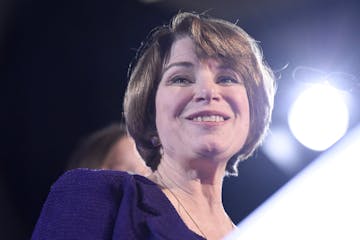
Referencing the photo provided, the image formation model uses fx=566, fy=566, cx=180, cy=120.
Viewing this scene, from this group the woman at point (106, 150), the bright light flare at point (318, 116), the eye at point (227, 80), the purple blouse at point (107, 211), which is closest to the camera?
the purple blouse at point (107, 211)

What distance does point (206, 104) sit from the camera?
864mm

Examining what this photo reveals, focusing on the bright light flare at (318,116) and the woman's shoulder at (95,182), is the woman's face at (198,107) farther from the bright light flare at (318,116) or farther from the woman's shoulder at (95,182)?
the bright light flare at (318,116)

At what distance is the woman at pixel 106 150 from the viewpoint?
4.80 feet

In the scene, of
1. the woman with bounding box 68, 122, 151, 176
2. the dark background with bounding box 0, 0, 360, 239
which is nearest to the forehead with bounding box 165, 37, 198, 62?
the dark background with bounding box 0, 0, 360, 239

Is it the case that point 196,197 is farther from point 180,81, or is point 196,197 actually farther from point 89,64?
point 89,64

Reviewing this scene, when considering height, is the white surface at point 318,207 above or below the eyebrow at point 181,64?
below

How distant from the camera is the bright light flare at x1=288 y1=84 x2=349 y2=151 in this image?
107 centimetres

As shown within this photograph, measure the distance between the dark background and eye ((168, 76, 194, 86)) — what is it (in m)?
0.20

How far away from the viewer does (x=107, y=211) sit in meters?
0.80

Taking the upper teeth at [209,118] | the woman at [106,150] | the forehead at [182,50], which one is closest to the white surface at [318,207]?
→ the upper teeth at [209,118]

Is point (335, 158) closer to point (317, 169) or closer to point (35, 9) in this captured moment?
point (317, 169)

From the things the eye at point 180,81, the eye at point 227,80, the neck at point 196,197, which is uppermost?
the eye at point 227,80

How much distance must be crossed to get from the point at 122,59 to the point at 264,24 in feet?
1.25

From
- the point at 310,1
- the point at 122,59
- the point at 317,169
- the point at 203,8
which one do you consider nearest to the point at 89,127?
the point at 122,59
